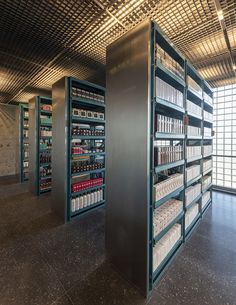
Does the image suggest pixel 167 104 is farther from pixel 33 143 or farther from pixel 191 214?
pixel 33 143

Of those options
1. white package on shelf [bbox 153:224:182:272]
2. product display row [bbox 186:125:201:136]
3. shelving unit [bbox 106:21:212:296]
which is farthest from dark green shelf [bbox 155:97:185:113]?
white package on shelf [bbox 153:224:182:272]

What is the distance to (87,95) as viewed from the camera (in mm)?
3709

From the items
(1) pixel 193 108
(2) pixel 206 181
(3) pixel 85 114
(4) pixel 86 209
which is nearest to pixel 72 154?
(3) pixel 85 114

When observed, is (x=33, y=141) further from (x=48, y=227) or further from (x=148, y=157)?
(x=148, y=157)

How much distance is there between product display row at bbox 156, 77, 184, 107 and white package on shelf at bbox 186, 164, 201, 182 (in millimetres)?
1133

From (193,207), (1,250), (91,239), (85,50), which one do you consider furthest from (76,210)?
(85,50)

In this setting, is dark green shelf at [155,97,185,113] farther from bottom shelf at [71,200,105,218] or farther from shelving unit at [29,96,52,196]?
shelving unit at [29,96,52,196]

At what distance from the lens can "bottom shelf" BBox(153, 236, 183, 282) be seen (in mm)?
1907

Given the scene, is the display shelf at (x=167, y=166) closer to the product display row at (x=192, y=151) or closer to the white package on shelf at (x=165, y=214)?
the product display row at (x=192, y=151)

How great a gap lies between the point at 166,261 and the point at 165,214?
61 cm

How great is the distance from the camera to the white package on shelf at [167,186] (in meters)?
1.89

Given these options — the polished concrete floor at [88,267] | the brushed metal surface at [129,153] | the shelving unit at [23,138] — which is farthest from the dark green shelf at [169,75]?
the shelving unit at [23,138]

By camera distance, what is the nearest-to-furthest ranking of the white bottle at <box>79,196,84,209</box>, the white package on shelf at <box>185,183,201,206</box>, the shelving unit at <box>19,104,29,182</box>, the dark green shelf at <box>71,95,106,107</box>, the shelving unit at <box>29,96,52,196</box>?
the white package on shelf at <box>185,183,201,206</box> → the dark green shelf at <box>71,95,106,107</box> → the white bottle at <box>79,196,84,209</box> → the shelving unit at <box>29,96,52,196</box> → the shelving unit at <box>19,104,29,182</box>

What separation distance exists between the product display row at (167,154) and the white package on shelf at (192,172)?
42cm
